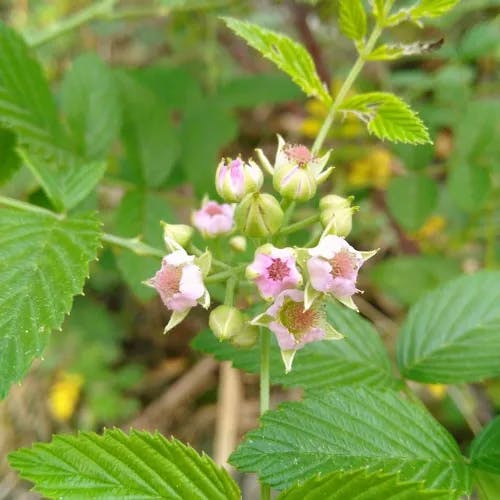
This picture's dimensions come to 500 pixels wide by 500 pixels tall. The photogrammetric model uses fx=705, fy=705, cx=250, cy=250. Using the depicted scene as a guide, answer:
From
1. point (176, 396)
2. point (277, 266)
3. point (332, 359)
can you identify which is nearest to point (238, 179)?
point (277, 266)

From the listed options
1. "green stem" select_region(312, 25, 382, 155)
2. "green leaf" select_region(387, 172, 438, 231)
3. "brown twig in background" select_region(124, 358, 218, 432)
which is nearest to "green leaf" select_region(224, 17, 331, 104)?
"green stem" select_region(312, 25, 382, 155)

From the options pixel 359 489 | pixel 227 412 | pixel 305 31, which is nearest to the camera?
pixel 359 489

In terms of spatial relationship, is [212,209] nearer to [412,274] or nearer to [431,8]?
[431,8]

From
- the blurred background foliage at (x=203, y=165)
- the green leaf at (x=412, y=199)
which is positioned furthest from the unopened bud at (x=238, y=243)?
the green leaf at (x=412, y=199)

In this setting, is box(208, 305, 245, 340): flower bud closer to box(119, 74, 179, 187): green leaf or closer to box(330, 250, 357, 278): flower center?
box(330, 250, 357, 278): flower center

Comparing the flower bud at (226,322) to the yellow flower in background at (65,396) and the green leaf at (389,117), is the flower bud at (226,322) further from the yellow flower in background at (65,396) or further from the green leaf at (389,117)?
the yellow flower in background at (65,396)

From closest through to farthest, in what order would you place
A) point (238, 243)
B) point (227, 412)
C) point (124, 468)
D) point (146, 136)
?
1. point (124, 468)
2. point (238, 243)
3. point (146, 136)
4. point (227, 412)
